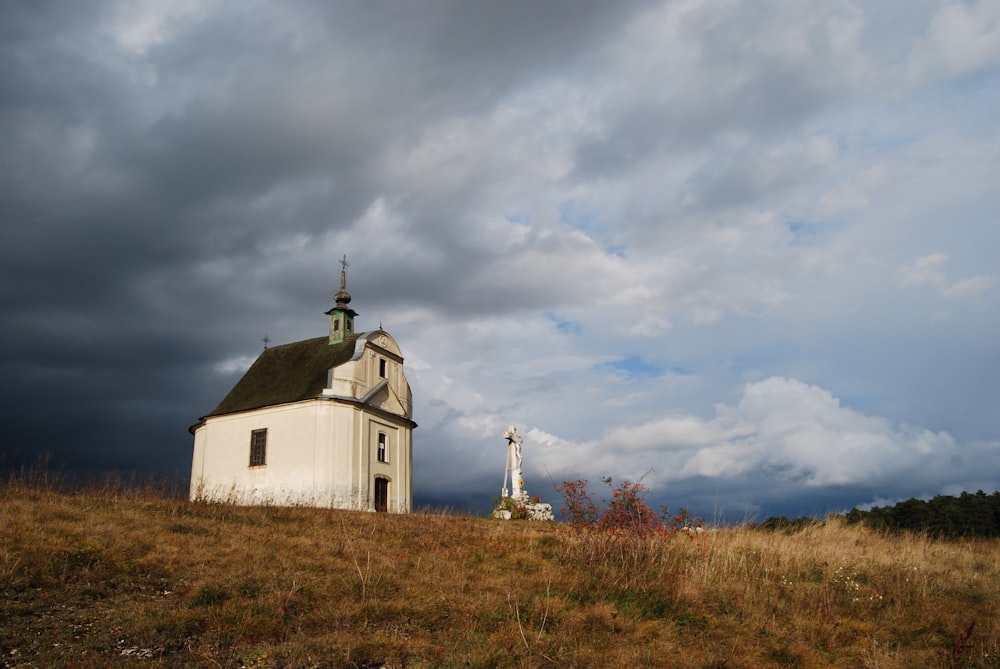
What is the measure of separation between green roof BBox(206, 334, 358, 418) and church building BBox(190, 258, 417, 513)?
0.07 metres

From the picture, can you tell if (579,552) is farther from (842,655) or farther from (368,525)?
(368,525)

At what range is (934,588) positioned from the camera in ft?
39.9

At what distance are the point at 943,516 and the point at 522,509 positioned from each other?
1496 cm

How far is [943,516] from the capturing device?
2052 cm

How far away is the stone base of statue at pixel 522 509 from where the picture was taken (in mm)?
28375

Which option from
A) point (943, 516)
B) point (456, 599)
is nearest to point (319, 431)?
point (456, 599)

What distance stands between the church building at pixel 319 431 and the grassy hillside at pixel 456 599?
47.9 feet

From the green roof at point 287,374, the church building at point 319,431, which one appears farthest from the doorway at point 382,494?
the green roof at point 287,374

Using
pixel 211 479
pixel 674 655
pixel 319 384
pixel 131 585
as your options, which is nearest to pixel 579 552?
pixel 674 655

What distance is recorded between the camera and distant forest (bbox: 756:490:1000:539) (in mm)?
19703

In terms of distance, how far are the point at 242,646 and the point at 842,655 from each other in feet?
24.6

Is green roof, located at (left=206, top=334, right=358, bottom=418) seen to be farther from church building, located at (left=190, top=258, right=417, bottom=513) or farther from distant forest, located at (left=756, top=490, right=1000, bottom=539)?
distant forest, located at (left=756, top=490, right=1000, bottom=539)

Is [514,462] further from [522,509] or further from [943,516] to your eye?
[943,516]

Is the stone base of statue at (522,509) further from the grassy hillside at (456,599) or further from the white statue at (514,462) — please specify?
the grassy hillside at (456,599)
